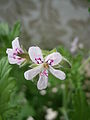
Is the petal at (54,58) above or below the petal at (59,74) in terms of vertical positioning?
above

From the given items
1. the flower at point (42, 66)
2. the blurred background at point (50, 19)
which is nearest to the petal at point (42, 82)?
the flower at point (42, 66)

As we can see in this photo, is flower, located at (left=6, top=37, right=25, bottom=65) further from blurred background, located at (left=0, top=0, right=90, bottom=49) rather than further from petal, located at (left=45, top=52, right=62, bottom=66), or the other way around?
blurred background, located at (left=0, top=0, right=90, bottom=49)

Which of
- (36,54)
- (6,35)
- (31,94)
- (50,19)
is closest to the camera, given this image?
(36,54)

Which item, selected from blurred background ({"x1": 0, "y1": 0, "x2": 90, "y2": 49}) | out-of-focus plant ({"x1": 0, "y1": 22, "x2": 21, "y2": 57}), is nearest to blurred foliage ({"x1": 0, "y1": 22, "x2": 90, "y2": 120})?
out-of-focus plant ({"x1": 0, "y1": 22, "x2": 21, "y2": 57})

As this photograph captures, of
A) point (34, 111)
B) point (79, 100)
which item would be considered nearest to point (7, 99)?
point (79, 100)


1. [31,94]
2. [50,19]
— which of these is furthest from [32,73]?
[50,19]

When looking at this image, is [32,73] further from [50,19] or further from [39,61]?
[50,19]

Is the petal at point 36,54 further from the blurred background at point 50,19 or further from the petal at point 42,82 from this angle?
the blurred background at point 50,19
